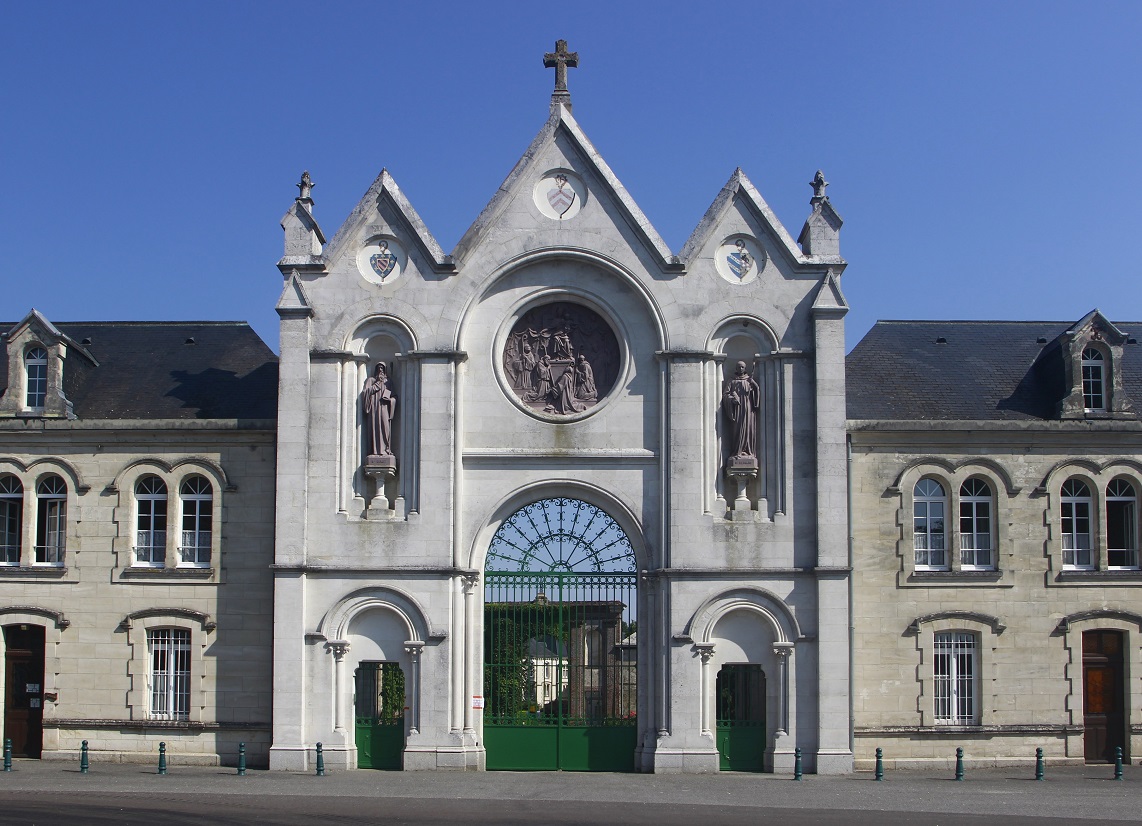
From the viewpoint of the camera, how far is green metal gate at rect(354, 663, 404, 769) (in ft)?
87.8

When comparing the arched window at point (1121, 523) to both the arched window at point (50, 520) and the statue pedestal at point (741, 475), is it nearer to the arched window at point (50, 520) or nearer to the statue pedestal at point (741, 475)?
the statue pedestal at point (741, 475)

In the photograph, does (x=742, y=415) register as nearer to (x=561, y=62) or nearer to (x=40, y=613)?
(x=561, y=62)

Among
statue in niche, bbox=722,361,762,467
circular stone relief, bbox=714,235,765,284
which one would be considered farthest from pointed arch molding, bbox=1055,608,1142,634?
circular stone relief, bbox=714,235,765,284

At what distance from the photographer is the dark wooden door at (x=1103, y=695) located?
27891 millimetres

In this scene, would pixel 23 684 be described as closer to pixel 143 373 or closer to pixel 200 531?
pixel 200 531

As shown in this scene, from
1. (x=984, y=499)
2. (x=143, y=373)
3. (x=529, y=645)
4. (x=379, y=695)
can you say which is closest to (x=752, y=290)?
(x=984, y=499)

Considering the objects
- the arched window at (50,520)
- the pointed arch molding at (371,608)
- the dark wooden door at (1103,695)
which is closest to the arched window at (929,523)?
the dark wooden door at (1103,695)

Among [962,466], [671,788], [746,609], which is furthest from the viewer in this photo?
[962,466]

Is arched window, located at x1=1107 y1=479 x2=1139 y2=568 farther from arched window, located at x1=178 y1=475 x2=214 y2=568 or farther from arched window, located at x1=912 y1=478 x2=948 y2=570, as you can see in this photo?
arched window, located at x1=178 y1=475 x2=214 y2=568

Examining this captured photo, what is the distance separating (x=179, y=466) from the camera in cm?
2827

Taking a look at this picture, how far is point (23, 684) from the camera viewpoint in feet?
93.1

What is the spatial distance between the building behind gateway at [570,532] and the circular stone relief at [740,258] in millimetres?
49

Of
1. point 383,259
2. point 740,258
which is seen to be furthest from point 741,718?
point 383,259

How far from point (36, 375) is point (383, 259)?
885 centimetres
